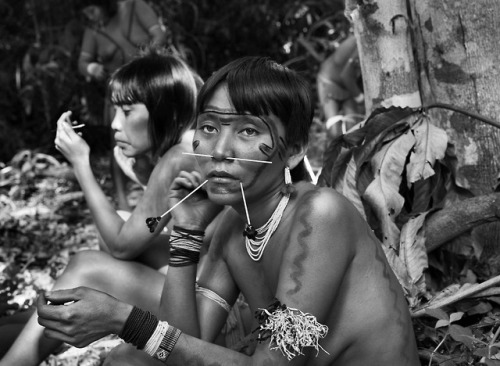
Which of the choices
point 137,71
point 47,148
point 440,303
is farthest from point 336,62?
point 440,303

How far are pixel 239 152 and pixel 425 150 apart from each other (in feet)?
3.67

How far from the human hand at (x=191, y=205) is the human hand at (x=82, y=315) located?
17.6 inches

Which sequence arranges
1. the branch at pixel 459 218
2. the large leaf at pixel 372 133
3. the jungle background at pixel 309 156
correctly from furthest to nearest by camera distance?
the large leaf at pixel 372 133, the branch at pixel 459 218, the jungle background at pixel 309 156

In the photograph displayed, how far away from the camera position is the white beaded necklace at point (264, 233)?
213 centimetres

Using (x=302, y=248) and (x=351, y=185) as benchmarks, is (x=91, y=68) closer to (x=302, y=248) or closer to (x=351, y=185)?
(x=351, y=185)

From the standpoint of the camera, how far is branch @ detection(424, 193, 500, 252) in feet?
9.21

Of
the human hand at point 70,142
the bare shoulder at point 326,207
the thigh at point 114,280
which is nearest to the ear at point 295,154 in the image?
the bare shoulder at point 326,207

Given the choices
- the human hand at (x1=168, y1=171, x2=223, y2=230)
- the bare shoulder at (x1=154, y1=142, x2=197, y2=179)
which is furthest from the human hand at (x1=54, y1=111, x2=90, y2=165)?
the human hand at (x1=168, y1=171, x2=223, y2=230)

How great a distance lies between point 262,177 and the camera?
6.89 ft

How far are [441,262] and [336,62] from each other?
383cm

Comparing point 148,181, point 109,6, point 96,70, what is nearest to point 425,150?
point 148,181

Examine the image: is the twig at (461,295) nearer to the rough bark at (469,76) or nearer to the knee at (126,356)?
the rough bark at (469,76)

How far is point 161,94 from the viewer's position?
3178 mm

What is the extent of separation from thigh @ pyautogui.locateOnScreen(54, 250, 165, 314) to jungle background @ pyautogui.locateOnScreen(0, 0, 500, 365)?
0.65m
